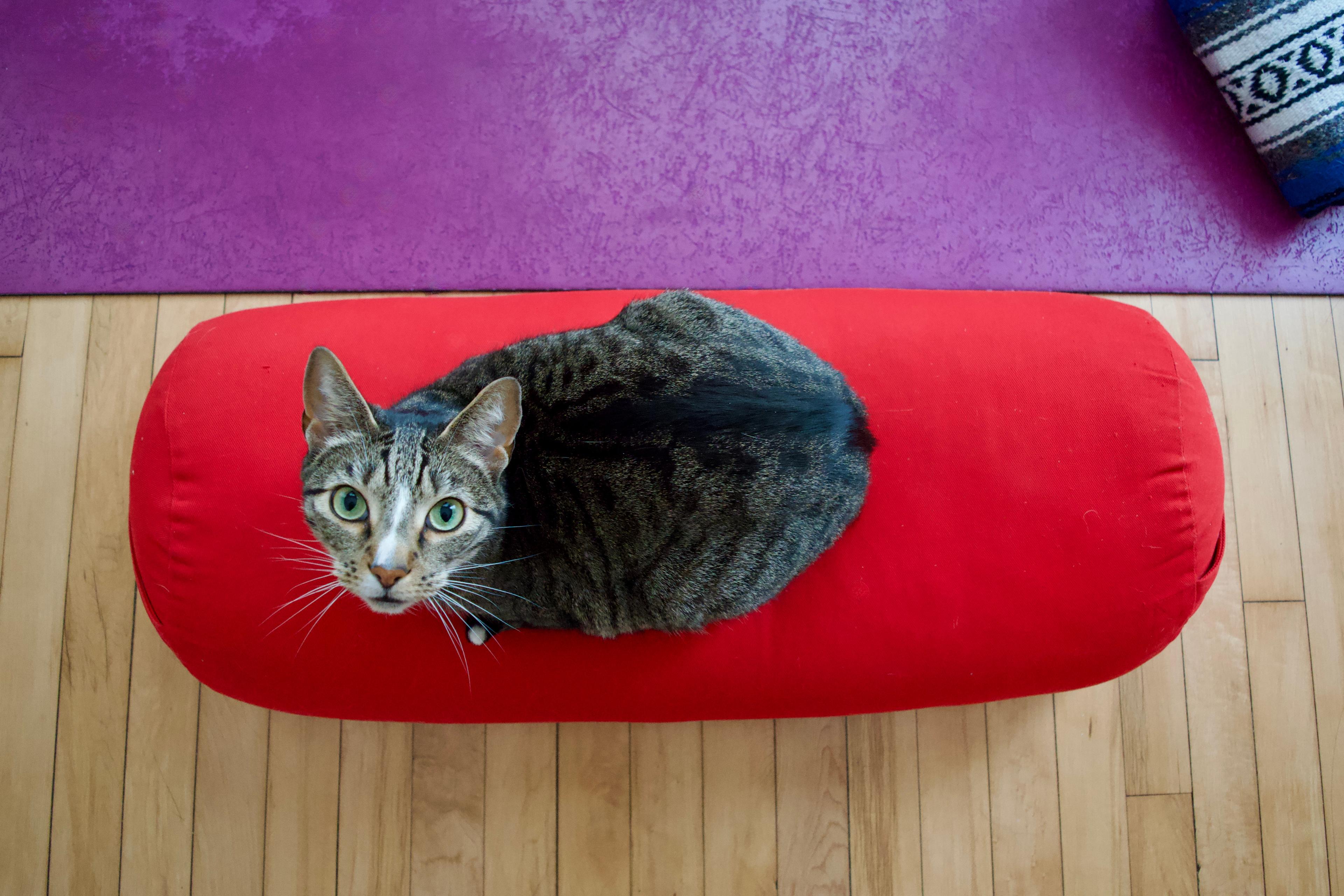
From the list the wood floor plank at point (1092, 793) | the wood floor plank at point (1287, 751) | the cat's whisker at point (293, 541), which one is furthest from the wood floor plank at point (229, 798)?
the wood floor plank at point (1287, 751)

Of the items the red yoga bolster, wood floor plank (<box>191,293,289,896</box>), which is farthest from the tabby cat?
wood floor plank (<box>191,293,289,896</box>)

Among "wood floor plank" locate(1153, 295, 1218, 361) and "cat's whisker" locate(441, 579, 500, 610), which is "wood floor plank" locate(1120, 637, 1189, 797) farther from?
"cat's whisker" locate(441, 579, 500, 610)

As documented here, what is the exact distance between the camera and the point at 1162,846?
1746mm

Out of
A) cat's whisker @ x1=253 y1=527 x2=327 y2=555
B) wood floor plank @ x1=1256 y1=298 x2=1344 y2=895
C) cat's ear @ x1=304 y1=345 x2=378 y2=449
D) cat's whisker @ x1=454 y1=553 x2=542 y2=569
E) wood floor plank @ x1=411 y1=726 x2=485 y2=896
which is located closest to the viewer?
cat's ear @ x1=304 y1=345 x2=378 y2=449

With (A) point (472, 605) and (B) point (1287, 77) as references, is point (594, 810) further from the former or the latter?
(B) point (1287, 77)

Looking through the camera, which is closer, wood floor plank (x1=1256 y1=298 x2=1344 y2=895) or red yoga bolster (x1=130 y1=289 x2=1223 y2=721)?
red yoga bolster (x1=130 y1=289 x2=1223 y2=721)

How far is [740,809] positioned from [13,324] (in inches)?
81.4

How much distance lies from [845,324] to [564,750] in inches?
43.9

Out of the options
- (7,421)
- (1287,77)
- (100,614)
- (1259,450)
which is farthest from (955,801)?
(7,421)

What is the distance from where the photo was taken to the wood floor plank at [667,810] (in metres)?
1.67

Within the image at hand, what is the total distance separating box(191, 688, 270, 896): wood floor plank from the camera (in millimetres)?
1663

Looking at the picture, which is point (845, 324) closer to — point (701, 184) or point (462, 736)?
point (701, 184)

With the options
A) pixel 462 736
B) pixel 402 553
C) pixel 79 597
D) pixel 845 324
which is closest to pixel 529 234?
pixel 845 324

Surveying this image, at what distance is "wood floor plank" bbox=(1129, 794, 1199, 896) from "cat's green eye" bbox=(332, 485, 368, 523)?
181 cm
